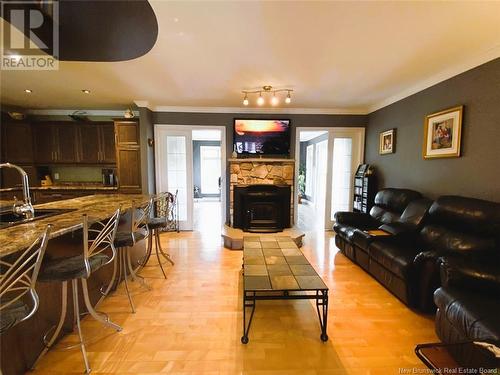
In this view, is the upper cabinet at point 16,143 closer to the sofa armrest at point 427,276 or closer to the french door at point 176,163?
the french door at point 176,163

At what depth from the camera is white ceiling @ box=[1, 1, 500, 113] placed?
1.76 m

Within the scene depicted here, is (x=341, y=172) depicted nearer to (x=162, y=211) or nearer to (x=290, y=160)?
(x=290, y=160)

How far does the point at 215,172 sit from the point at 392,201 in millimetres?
7026

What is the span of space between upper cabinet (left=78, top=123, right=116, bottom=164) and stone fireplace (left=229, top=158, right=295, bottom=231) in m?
2.58

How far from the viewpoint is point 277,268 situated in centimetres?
208

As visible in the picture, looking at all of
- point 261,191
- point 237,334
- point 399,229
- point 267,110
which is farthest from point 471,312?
point 267,110

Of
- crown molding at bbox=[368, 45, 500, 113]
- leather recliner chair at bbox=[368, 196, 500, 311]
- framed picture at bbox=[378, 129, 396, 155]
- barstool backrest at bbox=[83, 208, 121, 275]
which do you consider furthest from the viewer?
framed picture at bbox=[378, 129, 396, 155]

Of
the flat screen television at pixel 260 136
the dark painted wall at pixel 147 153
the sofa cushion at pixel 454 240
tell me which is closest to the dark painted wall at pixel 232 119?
the flat screen television at pixel 260 136

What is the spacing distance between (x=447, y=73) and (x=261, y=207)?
329cm

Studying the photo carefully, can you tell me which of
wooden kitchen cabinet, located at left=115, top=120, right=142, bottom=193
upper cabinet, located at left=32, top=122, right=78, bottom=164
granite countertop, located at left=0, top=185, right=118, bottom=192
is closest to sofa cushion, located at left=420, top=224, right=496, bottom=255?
wooden kitchen cabinet, located at left=115, top=120, right=142, bottom=193

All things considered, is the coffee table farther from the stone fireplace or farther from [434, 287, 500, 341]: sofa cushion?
the stone fireplace

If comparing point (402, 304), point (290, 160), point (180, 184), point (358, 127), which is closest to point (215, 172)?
point (180, 184)

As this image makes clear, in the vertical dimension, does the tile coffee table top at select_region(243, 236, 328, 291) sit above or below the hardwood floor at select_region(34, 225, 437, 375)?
above

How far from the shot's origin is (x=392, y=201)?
331cm
